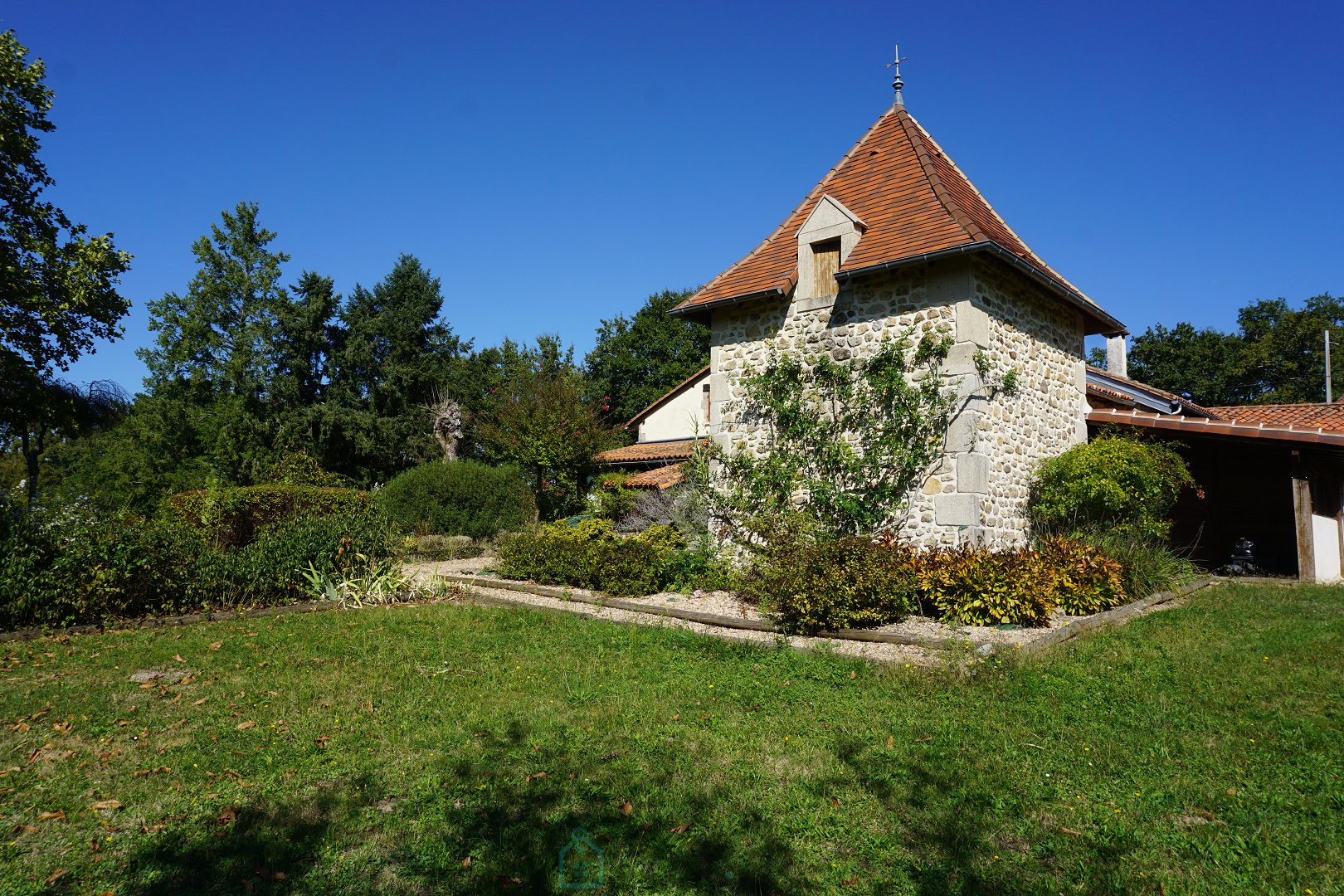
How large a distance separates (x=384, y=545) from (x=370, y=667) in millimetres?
5236

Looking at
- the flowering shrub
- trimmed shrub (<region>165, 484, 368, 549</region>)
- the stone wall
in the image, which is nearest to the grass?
the flowering shrub

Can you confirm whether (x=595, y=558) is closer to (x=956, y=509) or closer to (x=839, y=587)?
(x=839, y=587)

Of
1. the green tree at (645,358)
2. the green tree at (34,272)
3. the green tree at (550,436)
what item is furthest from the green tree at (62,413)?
the green tree at (645,358)

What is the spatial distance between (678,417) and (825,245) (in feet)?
54.4

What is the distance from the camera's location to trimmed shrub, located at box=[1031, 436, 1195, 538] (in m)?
10.8

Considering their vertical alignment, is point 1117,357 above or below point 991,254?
above

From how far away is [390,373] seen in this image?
3619cm

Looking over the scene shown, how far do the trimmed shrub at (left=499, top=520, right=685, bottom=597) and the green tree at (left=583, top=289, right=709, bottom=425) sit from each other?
27.9 m

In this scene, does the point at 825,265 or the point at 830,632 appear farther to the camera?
the point at 825,265

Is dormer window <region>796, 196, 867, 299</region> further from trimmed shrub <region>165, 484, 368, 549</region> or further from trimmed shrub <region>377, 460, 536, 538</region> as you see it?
trimmed shrub <region>377, 460, 536, 538</region>

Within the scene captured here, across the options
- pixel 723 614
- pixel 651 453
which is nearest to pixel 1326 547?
pixel 723 614

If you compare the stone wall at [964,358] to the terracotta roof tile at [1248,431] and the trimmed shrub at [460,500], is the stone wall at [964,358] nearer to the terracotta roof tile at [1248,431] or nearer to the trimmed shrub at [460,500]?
the terracotta roof tile at [1248,431]

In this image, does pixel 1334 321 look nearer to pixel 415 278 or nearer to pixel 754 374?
pixel 754 374

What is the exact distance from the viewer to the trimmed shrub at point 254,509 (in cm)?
1241
